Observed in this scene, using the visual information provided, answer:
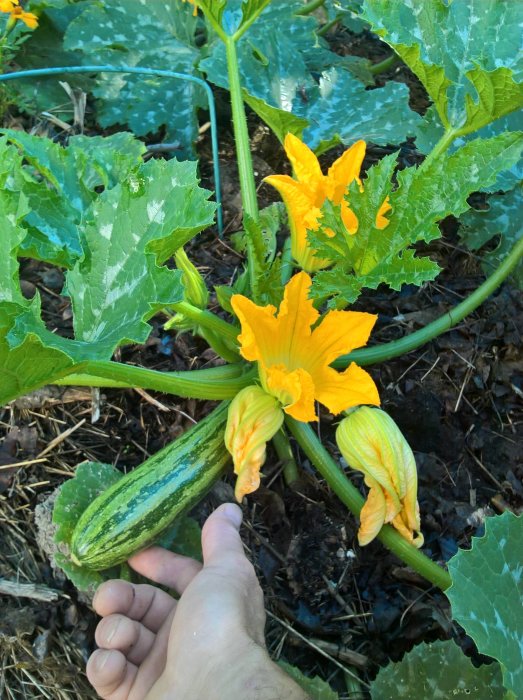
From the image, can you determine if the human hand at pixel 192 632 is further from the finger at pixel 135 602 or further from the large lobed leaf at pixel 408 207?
the large lobed leaf at pixel 408 207

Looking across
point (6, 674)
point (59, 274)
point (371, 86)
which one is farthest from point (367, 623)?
point (371, 86)

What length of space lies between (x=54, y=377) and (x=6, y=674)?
3.22 ft

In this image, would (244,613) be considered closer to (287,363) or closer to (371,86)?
(287,363)

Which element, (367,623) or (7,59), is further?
(7,59)

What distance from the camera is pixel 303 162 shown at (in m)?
1.64

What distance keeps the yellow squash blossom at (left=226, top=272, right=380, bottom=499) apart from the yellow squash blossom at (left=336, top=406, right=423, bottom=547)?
7 cm

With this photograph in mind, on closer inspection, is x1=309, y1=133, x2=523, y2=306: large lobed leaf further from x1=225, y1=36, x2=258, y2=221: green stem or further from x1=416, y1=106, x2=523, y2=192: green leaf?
x1=416, y1=106, x2=523, y2=192: green leaf

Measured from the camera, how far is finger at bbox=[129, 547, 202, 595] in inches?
67.1

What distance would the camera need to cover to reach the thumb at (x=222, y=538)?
59.5 inches

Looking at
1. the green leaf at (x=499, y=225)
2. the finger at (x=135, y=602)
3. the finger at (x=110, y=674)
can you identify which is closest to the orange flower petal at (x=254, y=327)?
the finger at (x=135, y=602)

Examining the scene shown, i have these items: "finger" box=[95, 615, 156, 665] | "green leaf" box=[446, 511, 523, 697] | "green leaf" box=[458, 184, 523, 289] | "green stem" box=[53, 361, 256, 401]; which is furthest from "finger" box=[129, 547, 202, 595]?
"green leaf" box=[458, 184, 523, 289]

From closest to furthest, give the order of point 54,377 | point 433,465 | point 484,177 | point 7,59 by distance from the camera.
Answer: point 54,377, point 484,177, point 433,465, point 7,59

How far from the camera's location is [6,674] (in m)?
1.71

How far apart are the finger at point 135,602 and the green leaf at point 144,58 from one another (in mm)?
1421
